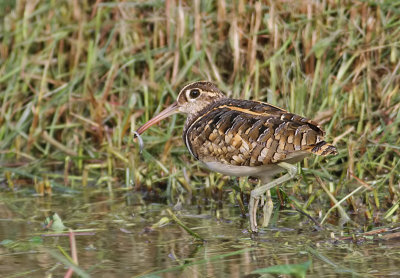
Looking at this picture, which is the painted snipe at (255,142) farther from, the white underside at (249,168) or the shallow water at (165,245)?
the shallow water at (165,245)


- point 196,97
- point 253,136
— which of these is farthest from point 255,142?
point 196,97

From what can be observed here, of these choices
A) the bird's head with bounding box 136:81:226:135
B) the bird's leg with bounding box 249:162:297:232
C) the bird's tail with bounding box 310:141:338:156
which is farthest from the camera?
the bird's head with bounding box 136:81:226:135

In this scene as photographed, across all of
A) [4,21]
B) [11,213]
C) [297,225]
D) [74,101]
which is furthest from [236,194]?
[4,21]

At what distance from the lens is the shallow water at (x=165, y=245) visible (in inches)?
155

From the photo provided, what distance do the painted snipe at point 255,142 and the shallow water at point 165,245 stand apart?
0.32 meters

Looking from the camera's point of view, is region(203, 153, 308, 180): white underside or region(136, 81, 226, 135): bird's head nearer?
region(203, 153, 308, 180): white underside

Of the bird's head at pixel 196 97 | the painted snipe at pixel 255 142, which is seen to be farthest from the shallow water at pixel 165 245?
the bird's head at pixel 196 97

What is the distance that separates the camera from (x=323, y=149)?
436 centimetres

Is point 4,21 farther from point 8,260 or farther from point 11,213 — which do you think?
point 8,260

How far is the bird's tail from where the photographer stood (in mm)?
4325

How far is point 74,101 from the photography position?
688 centimetres

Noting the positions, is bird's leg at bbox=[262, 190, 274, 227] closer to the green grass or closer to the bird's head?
the green grass

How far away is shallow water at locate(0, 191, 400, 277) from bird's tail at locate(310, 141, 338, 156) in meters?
0.52

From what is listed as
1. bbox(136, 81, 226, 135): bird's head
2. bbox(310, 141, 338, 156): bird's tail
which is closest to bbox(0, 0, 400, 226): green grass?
bbox(136, 81, 226, 135): bird's head
